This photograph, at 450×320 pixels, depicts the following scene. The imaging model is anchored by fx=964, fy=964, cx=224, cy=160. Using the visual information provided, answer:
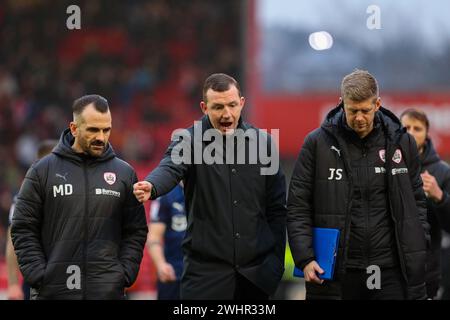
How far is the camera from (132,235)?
6090 millimetres

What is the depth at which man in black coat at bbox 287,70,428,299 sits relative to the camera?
588 centimetres

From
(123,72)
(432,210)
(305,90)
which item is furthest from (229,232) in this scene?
(123,72)

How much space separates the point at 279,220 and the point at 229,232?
0.38 meters

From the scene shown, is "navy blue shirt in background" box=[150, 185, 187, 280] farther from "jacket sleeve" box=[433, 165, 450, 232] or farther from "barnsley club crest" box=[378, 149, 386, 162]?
"barnsley club crest" box=[378, 149, 386, 162]

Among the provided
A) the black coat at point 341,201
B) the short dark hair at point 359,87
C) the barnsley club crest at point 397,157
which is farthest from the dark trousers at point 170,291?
the short dark hair at point 359,87

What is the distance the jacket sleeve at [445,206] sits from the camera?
23.4 ft

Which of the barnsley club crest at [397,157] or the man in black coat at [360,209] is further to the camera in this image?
the barnsley club crest at [397,157]

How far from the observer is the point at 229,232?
6004mm


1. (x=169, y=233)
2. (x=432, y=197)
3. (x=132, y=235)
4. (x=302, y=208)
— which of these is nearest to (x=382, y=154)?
(x=302, y=208)

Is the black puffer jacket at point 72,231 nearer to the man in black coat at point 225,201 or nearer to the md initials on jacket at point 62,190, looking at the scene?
the md initials on jacket at point 62,190

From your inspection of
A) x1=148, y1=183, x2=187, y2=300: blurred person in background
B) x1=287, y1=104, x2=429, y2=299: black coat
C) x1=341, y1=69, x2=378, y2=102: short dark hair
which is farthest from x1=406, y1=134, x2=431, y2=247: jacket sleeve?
x1=148, y1=183, x2=187, y2=300: blurred person in background

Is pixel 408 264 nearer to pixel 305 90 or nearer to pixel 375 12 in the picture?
pixel 375 12

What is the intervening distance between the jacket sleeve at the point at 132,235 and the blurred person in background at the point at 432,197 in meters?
2.26
